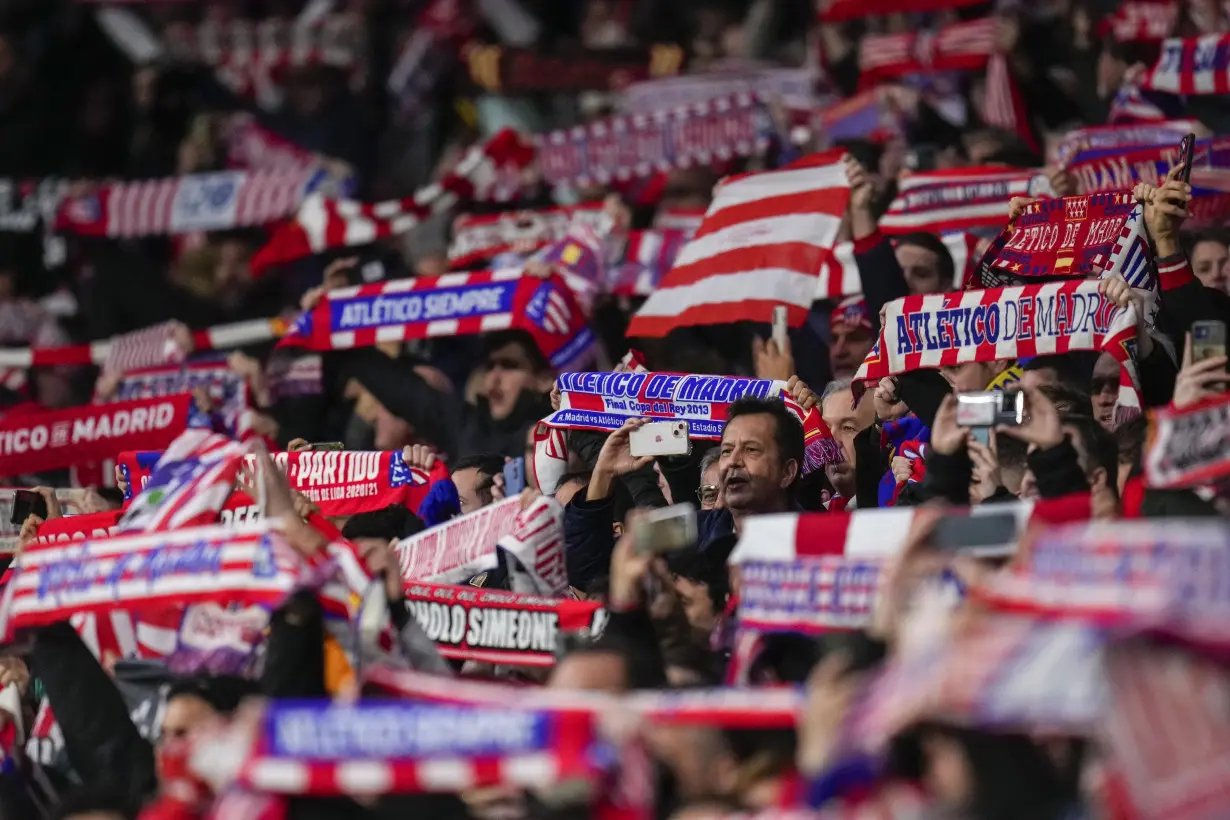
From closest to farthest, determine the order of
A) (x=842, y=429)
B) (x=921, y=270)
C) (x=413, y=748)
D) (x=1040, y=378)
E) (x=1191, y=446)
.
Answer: (x=413, y=748) < (x=1191, y=446) < (x=1040, y=378) < (x=842, y=429) < (x=921, y=270)

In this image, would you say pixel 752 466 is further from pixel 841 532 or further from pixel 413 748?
pixel 413 748

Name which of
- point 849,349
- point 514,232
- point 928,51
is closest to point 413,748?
point 849,349

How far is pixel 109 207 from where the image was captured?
13102 mm

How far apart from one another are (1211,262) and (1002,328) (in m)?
1.24

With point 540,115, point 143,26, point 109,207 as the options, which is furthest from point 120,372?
point 143,26

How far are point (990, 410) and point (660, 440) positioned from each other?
147 centimetres

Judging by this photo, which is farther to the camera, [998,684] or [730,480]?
[730,480]

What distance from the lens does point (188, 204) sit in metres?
13.0

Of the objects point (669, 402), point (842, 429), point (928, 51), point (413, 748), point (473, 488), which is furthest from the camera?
point (928, 51)

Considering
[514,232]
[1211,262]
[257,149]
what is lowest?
[1211,262]

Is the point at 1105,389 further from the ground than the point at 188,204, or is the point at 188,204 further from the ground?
the point at 188,204

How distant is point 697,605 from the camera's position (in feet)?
21.6

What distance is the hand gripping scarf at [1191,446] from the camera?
5484 millimetres

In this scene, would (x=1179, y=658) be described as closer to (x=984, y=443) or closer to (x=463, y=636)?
(x=984, y=443)
